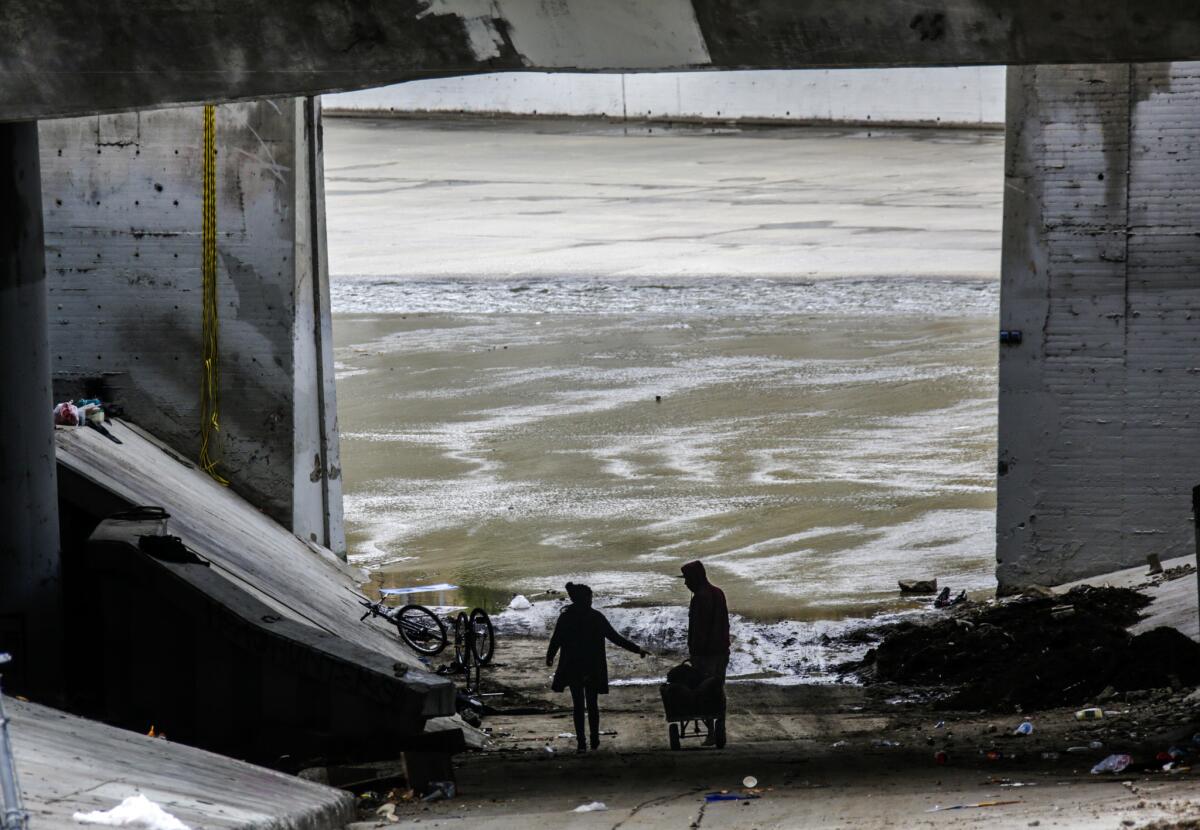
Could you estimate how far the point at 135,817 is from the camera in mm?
7367

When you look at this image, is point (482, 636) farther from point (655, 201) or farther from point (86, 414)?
point (655, 201)

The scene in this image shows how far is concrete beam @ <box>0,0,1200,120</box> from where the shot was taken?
28.5 feet

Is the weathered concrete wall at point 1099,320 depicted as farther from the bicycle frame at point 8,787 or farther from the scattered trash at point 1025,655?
the bicycle frame at point 8,787

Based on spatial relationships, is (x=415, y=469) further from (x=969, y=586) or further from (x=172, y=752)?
(x=172, y=752)

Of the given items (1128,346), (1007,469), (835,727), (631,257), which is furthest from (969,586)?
(631,257)

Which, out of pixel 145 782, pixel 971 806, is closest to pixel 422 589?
pixel 145 782

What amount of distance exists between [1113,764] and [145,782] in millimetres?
5627

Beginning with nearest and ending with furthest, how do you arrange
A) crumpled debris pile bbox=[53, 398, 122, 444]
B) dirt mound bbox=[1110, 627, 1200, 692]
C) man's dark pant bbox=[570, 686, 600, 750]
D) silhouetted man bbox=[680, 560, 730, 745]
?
1. silhouetted man bbox=[680, 560, 730, 745]
2. man's dark pant bbox=[570, 686, 600, 750]
3. dirt mound bbox=[1110, 627, 1200, 692]
4. crumpled debris pile bbox=[53, 398, 122, 444]

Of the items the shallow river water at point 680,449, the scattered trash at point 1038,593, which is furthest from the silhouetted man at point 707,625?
the scattered trash at point 1038,593

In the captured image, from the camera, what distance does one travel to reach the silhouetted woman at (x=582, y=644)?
11.9 m

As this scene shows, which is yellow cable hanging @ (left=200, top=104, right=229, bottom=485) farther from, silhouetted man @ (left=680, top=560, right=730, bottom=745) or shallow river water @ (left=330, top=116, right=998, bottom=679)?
silhouetted man @ (left=680, top=560, right=730, bottom=745)

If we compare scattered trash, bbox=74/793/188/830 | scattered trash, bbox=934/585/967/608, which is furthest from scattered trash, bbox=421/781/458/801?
scattered trash, bbox=934/585/967/608

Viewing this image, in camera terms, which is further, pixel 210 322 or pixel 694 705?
pixel 210 322

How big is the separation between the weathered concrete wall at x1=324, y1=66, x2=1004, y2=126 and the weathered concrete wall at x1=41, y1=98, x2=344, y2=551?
3534cm
